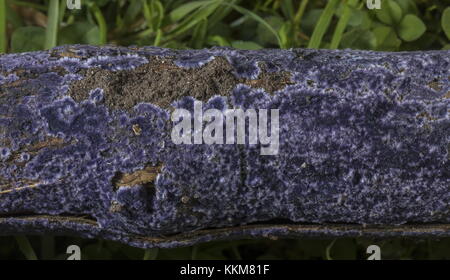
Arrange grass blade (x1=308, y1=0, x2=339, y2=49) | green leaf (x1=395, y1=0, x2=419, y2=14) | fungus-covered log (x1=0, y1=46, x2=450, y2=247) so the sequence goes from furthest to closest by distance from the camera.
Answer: green leaf (x1=395, y1=0, x2=419, y2=14)
grass blade (x1=308, y1=0, x2=339, y2=49)
fungus-covered log (x1=0, y1=46, x2=450, y2=247)

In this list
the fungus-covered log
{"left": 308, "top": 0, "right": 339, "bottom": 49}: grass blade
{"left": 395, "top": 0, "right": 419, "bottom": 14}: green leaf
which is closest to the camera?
the fungus-covered log

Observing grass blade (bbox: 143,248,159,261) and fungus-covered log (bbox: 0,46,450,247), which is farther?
grass blade (bbox: 143,248,159,261)

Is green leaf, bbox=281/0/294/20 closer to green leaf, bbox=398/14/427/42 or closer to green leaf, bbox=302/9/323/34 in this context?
green leaf, bbox=302/9/323/34

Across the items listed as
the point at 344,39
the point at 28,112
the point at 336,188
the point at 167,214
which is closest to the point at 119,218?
the point at 167,214

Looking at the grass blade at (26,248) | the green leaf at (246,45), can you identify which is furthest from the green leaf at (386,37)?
the grass blade at (26,248)

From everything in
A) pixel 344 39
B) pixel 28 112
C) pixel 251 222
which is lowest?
pixel 251 222

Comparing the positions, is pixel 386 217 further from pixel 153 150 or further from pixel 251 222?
pixel 153 150

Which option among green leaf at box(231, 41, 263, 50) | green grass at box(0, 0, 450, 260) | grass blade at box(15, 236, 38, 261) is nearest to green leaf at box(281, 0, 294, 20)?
green grass at box(0, 0, 450, 260)
